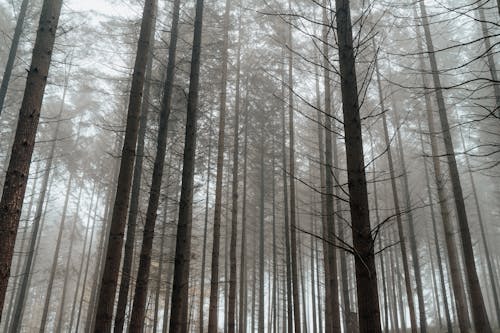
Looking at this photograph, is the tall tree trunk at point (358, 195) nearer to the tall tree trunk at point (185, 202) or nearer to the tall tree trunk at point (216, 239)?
the tall tree trunk at point (185, 202)

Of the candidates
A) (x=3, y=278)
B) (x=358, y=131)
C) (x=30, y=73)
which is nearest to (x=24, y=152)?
(x=30, y=73)

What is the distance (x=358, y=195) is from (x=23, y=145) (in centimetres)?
415

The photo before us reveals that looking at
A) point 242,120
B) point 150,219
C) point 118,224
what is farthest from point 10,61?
point 242,120

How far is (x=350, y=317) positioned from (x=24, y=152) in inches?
401

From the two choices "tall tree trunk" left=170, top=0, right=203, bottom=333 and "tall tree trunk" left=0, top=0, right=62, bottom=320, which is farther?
"tall tree trunk" left=170, top=0, right=203, bottom=333

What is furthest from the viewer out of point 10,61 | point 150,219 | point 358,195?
point 10,61

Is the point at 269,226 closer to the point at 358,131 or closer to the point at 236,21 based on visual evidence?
the point at 236,21

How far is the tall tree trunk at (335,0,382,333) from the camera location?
9.22ft

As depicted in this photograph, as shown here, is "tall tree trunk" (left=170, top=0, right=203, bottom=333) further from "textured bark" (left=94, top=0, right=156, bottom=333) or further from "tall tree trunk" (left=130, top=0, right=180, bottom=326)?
"textured bark" (left=94, top=0, right=156, bottom=333)

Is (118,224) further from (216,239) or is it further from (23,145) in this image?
(216,239)

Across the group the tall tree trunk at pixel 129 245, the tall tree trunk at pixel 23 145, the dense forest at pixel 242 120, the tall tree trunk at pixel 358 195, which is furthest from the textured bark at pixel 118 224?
the tall tree trunk at pixel 358 195

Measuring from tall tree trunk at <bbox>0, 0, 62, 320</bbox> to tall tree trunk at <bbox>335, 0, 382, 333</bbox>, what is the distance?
3.86 metres

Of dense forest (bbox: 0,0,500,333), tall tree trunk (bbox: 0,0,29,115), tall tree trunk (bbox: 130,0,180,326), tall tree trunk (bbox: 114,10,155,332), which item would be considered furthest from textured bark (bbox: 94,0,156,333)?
tall tree trunk (bbox: 0,0,29,115)

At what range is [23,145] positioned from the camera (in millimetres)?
4664
